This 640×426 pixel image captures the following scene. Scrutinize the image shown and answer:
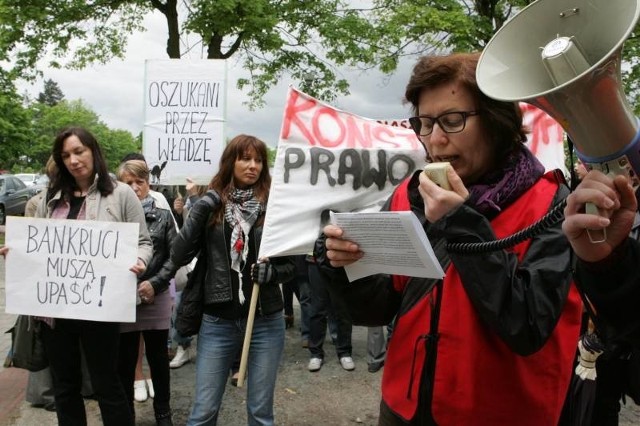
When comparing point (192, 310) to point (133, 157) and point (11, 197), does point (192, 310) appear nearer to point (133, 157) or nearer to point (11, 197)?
point (133, 157)

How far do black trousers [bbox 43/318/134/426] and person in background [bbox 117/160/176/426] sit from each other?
1.64ft

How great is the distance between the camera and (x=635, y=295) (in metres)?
1.10

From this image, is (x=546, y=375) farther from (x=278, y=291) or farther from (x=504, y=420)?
(x=278, y=291)

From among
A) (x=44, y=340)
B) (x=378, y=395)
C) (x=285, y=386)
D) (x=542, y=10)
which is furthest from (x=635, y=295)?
(x=285, y=386)

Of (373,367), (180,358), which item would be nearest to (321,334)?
(373,367)

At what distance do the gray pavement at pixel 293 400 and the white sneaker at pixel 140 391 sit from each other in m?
0.05

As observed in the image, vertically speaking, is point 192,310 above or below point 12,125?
below

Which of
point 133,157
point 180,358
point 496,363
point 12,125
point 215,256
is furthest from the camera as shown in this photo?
point 12,125

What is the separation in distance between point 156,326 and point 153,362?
9.7 inches

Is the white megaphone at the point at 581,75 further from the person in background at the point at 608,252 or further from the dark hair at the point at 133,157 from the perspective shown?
the dark hair at the point at 133,157

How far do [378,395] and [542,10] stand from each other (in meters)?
3.66

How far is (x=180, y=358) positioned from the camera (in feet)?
16.3

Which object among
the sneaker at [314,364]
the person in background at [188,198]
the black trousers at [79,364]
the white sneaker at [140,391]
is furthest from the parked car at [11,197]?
the black trousers at [79,364]

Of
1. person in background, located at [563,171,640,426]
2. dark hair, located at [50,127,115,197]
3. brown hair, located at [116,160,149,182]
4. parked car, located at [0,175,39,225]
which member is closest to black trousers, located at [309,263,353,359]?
brown hair, located at [116,160,149,182]
